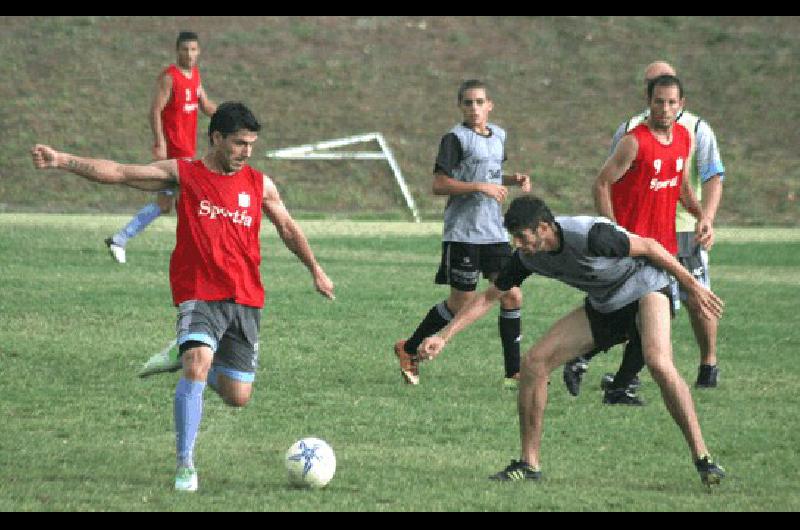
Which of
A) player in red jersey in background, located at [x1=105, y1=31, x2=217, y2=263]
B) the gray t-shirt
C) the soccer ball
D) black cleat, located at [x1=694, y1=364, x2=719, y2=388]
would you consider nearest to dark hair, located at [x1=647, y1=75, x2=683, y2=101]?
the gray t-shirt

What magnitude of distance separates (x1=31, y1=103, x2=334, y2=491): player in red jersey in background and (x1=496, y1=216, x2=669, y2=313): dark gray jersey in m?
1.12

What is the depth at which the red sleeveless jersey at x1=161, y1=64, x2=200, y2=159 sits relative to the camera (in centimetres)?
1952

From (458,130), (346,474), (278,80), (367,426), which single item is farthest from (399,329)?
(278,80)

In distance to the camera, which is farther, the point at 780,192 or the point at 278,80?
the point at 278,80

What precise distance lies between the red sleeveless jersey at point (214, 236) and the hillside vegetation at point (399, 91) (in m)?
21.7

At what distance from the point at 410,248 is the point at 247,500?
1525cm

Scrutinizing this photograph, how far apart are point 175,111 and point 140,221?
68.6 inches

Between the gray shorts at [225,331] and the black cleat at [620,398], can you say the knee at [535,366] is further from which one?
the black cleat at [620,398]

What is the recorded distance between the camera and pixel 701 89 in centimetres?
3859

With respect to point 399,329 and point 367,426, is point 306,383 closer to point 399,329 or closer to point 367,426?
point 367,426

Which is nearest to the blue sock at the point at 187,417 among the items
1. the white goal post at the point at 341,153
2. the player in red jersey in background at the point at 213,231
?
the player in red jersey in background at the point at 213,231

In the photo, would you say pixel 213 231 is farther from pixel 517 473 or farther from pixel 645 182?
pixel 645 182

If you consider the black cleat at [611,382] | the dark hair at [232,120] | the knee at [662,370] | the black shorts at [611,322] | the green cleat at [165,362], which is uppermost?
the dark hair at [232,120]

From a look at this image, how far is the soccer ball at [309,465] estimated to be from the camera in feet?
26.6
